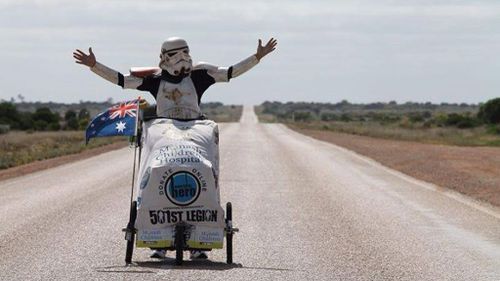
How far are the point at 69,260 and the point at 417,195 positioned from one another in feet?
37.4

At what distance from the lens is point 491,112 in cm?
9581

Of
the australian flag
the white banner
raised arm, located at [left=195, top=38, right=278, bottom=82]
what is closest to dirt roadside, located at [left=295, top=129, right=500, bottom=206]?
raised arm, located at [left=195, top=38, right=278, bottom=82]

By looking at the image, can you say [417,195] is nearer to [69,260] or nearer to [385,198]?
[385,198]

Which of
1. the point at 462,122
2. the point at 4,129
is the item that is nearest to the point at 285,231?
the point at 4,129

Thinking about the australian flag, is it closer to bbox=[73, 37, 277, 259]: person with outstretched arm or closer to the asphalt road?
bbox=[73, 37, 277, 259]: person with outstretched arm

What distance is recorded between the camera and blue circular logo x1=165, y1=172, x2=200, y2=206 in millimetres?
9977

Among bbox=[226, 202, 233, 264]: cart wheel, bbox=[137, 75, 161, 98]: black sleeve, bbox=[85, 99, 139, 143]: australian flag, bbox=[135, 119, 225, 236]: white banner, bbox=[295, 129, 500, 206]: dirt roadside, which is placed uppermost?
bbox=[137, 75, 161, 98]: black sleeve

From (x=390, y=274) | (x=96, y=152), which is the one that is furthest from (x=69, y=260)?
(x=96, y=152)

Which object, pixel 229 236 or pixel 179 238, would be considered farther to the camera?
pixel 229 236

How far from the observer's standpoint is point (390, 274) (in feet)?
33.9

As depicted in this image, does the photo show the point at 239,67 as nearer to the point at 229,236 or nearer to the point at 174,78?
the point at 174,78

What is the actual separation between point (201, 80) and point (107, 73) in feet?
3.35

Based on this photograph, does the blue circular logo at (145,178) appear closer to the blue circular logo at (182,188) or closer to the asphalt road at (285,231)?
the blue circular logo at (182,188)

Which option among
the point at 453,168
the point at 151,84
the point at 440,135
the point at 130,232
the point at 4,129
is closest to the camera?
the point at 130,232
